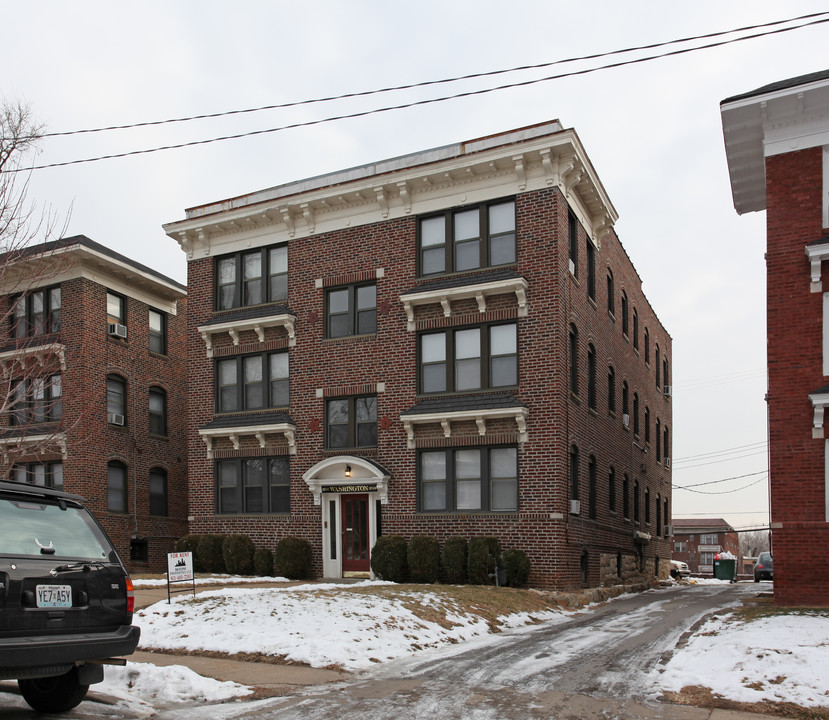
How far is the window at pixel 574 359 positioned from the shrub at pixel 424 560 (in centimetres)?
528

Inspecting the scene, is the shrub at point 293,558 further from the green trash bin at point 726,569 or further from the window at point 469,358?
the green trash bin at point 726,569

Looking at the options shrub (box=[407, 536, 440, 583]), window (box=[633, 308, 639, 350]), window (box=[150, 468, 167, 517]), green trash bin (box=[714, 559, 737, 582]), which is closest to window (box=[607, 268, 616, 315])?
window (box=[633, 308, 639, 350])

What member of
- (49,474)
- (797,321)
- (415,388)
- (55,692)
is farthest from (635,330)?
(55,692)

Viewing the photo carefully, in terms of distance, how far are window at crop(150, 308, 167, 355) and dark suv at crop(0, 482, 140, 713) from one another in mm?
24663

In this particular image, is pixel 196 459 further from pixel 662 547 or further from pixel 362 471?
pixel 662 547

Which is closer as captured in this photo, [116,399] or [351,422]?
[351,422]

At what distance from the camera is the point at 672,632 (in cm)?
1337

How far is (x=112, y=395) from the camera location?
93.7ft

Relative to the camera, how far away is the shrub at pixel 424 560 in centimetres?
2030

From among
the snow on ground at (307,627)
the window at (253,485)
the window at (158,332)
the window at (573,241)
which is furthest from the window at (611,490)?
the window at (158,332)

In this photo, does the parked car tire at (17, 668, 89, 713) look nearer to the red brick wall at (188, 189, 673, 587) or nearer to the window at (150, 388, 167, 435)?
the red brick wall at (188, 189, 673, 587)

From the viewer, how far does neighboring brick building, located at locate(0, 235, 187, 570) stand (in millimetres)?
26984

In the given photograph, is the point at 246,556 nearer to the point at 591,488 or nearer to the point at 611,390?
the point at 591,488

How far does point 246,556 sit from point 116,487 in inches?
288
